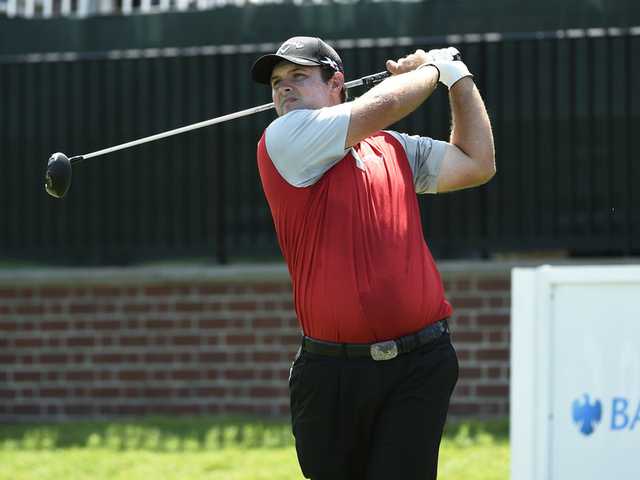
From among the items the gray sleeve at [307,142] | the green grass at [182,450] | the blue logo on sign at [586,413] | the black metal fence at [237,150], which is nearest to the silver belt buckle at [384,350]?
the gray sleeve at [307,142]

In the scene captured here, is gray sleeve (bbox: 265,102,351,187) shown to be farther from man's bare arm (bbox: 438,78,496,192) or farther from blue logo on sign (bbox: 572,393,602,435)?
Answer: blue logo on sign (bbox: 572,393,602,435)

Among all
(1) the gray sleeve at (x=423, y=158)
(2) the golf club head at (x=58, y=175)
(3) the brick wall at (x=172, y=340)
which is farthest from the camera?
(3) the brick wall at (x=172, y=340)

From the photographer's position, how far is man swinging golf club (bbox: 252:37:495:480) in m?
3.96

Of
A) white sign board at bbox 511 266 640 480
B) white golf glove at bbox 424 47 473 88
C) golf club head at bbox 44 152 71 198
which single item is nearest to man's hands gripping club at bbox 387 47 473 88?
white golf glove at bbox 424 47 473 88

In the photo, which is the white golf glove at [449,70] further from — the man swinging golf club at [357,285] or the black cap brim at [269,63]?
the black cap brim at [269,63]

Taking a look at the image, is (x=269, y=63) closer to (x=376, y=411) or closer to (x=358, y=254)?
(x=358, y=254)

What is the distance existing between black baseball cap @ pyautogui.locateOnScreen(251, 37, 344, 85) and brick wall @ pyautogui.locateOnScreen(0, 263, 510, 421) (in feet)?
13.9

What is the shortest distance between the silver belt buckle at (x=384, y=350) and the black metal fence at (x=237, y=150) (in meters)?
4.55

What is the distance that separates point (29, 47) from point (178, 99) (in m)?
1.21

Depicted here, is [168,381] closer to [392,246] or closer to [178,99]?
[178,99]

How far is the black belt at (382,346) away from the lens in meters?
3.97

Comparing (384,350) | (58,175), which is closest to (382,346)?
(384,350)

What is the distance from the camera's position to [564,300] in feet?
10.7

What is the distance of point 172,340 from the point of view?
28.2 feet
